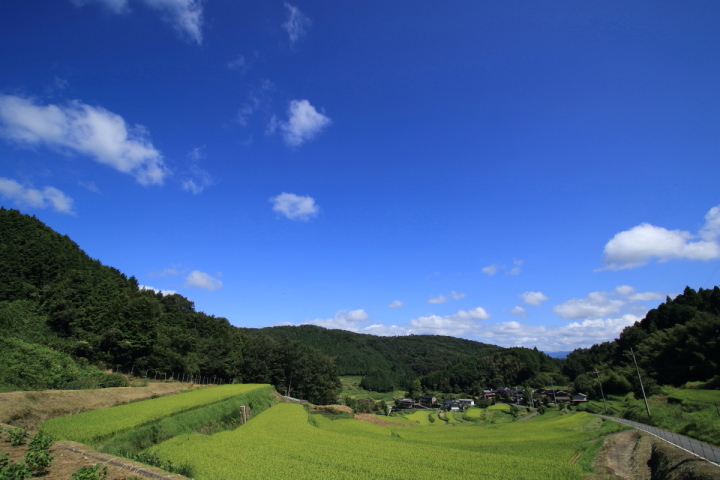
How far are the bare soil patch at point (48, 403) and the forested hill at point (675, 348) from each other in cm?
5442

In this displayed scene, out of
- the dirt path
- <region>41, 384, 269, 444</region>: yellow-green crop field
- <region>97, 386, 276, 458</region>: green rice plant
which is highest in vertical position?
<region>41, 384, 269, 444</region>: yellow-green crop field

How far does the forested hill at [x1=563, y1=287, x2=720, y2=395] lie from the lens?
51375 mm

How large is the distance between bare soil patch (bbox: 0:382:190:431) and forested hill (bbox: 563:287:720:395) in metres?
54.4

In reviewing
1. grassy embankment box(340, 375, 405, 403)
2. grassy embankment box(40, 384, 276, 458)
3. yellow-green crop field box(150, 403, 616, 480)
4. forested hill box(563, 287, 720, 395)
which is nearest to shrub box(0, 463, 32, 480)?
yellow-green crop field box(150, 403, 616, 480)

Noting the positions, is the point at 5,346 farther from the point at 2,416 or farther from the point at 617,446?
the point at 617,446

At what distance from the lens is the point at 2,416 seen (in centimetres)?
1642

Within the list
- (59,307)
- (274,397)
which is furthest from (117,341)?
(274,397)

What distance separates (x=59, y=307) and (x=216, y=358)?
29441 millimetres

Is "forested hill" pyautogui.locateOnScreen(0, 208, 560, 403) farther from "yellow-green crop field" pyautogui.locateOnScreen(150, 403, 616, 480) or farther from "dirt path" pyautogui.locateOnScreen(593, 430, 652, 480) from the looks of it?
"dirt path" pyautogui.locateOnScreen(593, 430, 652, 480)

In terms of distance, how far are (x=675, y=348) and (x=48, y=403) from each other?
8301 centimetres

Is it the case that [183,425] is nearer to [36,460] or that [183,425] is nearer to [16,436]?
[16,436]

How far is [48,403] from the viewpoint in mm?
20609

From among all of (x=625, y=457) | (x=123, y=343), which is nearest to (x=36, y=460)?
(x=625, y=457)

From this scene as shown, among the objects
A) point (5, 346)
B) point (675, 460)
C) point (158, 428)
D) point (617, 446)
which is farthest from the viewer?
point (5, 346)
